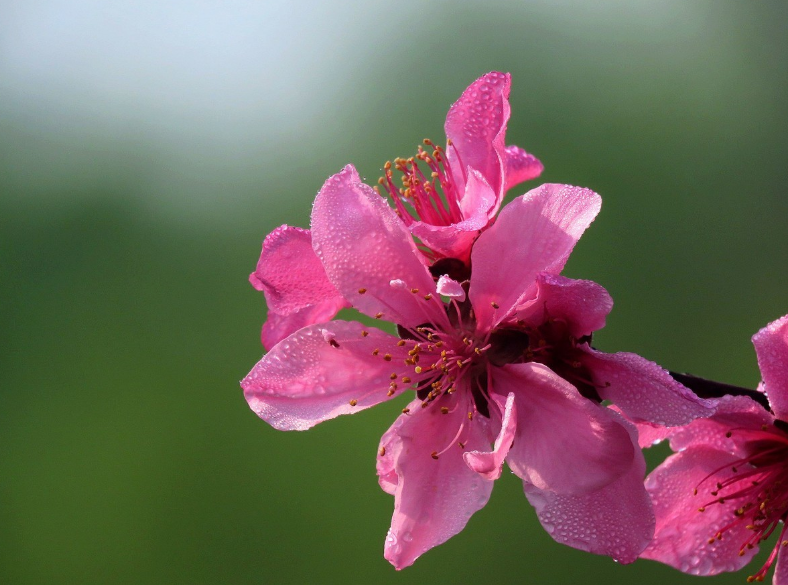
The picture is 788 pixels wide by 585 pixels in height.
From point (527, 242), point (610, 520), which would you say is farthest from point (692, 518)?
point (527, 242)

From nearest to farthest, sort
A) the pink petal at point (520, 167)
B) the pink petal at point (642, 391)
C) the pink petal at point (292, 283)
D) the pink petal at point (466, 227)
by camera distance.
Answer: the pink petal at point (642, 391)
the pink petal at point (466, 227)
the pink petal at point (292, 283)
the pink petal at point (520, 167)

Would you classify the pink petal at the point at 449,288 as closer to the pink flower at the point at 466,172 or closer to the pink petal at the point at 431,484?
the pink flower at the point at 466,172

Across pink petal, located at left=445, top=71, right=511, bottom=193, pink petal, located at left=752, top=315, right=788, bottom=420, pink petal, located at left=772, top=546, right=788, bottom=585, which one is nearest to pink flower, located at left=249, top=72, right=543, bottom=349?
pink petal, located at left=445, top=71, right=511, bottom=193

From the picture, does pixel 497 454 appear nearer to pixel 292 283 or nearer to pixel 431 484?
pixel 431 484

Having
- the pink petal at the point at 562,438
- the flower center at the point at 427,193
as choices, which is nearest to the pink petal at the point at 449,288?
the pink petal at the point at 562,438

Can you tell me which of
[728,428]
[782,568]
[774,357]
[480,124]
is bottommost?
[782,568]
